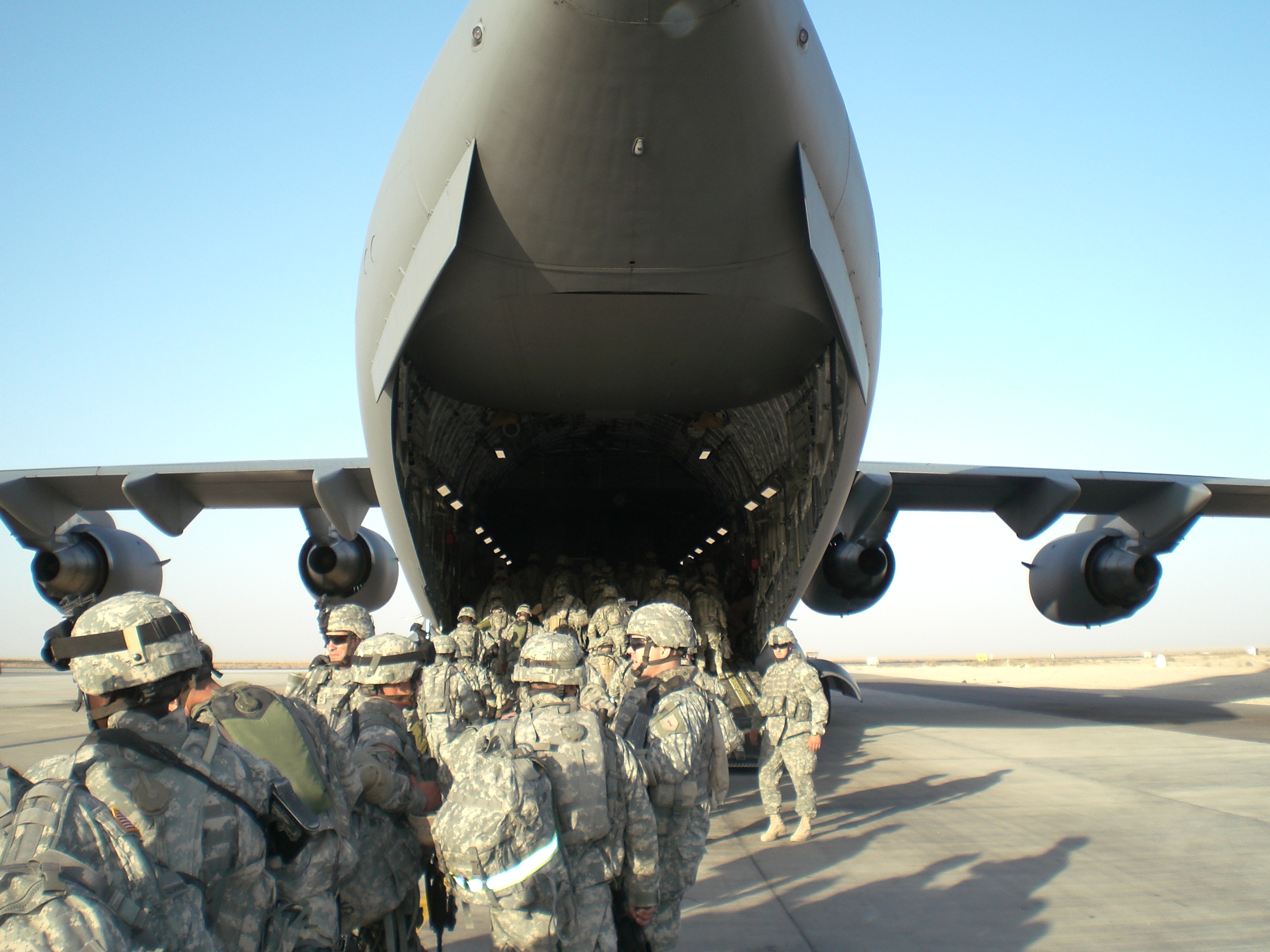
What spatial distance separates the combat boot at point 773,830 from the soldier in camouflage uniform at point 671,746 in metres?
2.46

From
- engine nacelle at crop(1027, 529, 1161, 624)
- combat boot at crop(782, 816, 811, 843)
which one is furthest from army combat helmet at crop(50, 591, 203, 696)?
engine nacelle at crop(1027, 529, 1161, 624)

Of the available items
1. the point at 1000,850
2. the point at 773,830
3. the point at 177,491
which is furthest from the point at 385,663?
the point at 177,491

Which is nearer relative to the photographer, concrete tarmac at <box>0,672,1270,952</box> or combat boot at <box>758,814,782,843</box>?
concrete tarmac at <box>0,672,1270,952</box>

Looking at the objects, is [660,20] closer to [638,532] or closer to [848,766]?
[848,766]

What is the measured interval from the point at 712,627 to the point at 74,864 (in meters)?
8.69

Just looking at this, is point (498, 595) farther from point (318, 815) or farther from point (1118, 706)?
point (1118, 706)

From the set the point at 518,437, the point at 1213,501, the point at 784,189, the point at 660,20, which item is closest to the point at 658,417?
the point at 518,437

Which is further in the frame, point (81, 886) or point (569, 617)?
point (569, 617)

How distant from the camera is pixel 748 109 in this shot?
4059mm

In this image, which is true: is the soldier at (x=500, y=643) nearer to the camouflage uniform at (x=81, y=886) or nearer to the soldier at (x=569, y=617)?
the soldier at (x=569, y=617)

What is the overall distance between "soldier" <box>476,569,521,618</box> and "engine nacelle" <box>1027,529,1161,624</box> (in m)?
7.11

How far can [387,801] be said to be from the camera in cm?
286

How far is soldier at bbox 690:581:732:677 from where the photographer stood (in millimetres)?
9695

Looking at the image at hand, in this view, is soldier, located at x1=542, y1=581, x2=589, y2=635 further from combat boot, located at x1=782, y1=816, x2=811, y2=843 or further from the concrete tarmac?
combat boot, located at x1=782, y1=816, x2=811, y2=843
